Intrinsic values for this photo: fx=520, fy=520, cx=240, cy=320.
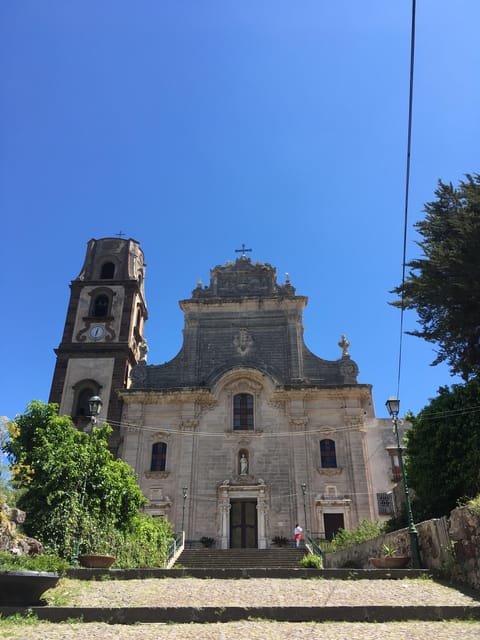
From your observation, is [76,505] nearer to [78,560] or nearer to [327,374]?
[78,560]

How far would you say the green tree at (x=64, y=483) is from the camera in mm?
15820

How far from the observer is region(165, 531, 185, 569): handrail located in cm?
1939

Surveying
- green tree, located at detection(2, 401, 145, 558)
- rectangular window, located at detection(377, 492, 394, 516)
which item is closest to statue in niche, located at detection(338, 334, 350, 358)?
rectangular window, located at detection(377, 492, 394, 516)

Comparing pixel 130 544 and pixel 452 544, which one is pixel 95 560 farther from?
pixel 452 544

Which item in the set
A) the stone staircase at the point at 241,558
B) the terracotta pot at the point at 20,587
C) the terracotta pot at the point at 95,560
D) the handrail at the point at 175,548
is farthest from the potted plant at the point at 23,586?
the stone staircase at the point at 241,558

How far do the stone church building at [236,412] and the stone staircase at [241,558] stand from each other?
8.18ft

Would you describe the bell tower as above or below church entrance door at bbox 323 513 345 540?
above

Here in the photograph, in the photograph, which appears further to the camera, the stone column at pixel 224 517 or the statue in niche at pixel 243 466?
the statue in niche at pixel 243 466

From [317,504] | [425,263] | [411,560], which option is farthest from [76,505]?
[425,263]

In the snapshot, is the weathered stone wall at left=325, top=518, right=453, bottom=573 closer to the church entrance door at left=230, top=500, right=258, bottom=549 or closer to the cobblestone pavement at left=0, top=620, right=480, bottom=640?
the cobblestone pavement at left=0, top=620, right=480, bottom=640

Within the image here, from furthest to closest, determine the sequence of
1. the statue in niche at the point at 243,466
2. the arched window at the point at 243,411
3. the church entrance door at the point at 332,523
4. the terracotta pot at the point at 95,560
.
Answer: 1. the arched window at the point at 243,411
2. the statue in niche at the point at 243,466
3. the church entrance door at the point at 332,523
4. the terracotta pot at the point at 95,560

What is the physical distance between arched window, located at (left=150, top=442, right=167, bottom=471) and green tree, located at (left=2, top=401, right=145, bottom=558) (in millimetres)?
5678

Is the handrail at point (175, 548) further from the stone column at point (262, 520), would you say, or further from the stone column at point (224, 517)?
the stone column at point (262, 520)

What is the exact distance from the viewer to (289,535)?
2366 cm
